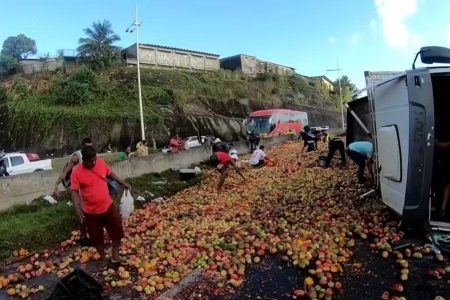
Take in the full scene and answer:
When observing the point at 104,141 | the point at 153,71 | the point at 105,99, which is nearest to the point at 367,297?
the point at 104,141

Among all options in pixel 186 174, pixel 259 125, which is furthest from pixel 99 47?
pixel 186 174

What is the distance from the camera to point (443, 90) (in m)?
6.88

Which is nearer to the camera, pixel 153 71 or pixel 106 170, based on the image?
pixel 106 170

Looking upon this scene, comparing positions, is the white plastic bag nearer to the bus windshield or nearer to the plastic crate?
the plastic crate

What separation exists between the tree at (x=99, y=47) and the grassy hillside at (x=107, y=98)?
2314 millimetres

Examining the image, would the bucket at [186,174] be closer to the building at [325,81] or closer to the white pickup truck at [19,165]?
the white pickup truck at [19,165]

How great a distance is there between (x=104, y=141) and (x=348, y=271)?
36011 millimetres

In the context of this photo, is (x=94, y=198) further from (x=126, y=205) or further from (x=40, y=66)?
(x=40, y=66)

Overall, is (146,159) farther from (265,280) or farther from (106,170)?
(265,280)

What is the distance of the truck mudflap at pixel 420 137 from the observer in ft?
17.8

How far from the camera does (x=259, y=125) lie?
38.5 metres

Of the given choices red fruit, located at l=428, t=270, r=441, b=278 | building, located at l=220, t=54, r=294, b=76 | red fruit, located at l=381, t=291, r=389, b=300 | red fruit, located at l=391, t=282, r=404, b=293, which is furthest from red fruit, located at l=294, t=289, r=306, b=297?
building, located at l=220, t=54, r=294, b=76

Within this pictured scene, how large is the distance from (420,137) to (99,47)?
5028cm

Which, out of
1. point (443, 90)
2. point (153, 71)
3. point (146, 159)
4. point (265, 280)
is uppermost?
point (153, 71)
